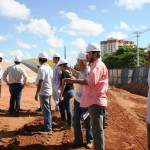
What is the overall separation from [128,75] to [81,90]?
28096 mm

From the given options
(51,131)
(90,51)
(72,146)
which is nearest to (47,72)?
(51,131)

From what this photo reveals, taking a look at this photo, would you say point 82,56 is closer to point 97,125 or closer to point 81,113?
point 81,113

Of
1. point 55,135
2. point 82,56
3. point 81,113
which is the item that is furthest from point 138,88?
point 82,56

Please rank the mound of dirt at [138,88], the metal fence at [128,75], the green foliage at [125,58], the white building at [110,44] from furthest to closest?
1. the white building at [110,44]
2. the green foliage at [125,58]
3. the metal fence at [128,75]
4. the mound of dirt at [138,88]

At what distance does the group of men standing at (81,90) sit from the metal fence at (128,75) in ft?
66.6

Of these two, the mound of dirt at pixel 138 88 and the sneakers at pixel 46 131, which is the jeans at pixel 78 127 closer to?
the sneakers at pixel 46 131

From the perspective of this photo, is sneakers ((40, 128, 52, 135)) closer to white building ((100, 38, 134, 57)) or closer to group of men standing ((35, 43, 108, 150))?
group of men standing ((35, 43, 108, 150))

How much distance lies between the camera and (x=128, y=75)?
112 feet

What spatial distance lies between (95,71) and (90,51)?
42 centimetres

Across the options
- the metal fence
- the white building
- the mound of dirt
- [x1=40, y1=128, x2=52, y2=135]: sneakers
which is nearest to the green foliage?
the metal fence

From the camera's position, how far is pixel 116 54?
71938mm

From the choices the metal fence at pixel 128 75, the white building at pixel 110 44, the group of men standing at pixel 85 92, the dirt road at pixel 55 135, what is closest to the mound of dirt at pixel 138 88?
the metal fence at pixel 128 75

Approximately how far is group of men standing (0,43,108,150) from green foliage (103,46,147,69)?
55353 millimetres

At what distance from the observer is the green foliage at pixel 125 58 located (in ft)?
215
